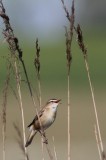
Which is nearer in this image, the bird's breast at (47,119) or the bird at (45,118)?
the bird at (45,118)

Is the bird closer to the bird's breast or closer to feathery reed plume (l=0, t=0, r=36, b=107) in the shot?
the bird's breast

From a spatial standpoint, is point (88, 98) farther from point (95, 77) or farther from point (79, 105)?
point (95, 77)

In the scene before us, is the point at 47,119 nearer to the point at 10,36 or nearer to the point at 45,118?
the point at 45,118

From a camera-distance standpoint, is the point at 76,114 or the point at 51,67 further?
the point at 51,67

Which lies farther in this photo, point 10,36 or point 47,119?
point 47,119

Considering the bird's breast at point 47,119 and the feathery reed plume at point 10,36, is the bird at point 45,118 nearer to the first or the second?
the bird's breast at point 47,119

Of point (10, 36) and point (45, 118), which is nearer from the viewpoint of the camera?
point (10, 36)

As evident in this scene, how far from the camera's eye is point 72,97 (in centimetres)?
2594

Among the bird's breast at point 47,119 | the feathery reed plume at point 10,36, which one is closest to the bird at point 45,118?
the bird's breast at point 47,119

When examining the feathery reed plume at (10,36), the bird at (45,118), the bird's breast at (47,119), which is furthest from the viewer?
the bird's breast at (47,119)

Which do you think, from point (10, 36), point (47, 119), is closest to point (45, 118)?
point (47, 119)

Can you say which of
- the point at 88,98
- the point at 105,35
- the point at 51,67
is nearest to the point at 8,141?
the point at 88,98

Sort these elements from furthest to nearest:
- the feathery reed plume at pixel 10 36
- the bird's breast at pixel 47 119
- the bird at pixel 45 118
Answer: the bird's breast at pixel 47 119 → the bird at pixel 45 118 → the feathery reed plume at pixel 10 36

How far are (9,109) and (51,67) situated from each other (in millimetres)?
8319
